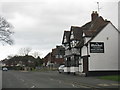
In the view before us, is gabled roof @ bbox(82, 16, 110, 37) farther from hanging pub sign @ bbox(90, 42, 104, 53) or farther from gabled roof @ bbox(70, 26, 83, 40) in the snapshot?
gabled roof @ bbox(70, 26, 83, 40)

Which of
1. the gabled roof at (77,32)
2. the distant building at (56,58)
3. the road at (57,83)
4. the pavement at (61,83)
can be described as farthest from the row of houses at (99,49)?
the distant building at (56,58)

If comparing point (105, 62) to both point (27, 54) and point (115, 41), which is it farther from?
point (27, 54)

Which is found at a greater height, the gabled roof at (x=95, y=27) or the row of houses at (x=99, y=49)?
the gabled roof at (x=95, y=27)

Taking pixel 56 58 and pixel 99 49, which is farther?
pixel 56 58

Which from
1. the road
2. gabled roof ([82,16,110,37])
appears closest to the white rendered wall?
gabled roof ([82,16,110,37])

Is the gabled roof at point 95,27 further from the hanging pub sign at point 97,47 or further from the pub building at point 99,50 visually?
the hanging pub sign at point 97,47

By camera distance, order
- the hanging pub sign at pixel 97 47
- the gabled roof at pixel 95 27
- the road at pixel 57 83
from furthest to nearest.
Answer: the gabled roof at pixel 95 27 → the hanging pub sign at pixel 97 47 → the road at pixel 57 83

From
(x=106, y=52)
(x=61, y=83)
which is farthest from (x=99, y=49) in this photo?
(x=61, y=83)

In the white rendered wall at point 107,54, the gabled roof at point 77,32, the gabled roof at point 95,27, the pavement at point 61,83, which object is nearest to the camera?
the pavement at point 61,83

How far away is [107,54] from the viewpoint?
157 ft

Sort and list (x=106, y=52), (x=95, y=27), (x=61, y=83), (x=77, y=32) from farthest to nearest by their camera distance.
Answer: (x=77, y=32) → (x=95, y=27) → (x=106, y=52) → (x=61, y=83)

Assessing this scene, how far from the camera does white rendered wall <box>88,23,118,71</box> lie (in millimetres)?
47344

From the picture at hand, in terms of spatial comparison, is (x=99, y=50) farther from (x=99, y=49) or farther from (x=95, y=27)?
(x=95, y=27)

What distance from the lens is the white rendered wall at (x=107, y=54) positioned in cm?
4734
